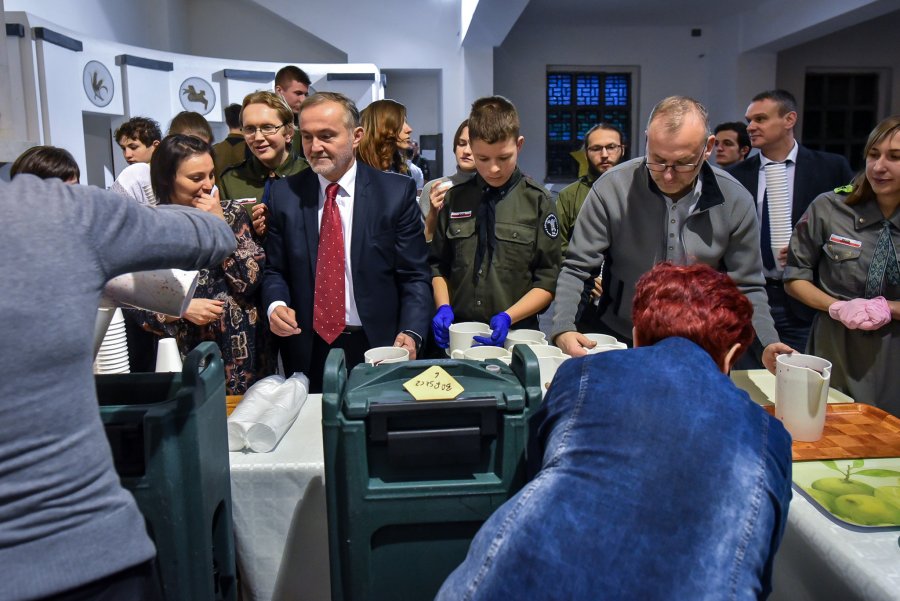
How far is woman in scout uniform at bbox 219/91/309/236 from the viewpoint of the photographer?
2600 mm

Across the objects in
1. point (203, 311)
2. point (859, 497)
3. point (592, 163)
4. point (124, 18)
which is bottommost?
point (859, 497)

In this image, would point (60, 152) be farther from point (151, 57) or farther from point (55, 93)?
point (151, 57)

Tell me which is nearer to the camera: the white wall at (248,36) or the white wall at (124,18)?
the white wall at (124,18)

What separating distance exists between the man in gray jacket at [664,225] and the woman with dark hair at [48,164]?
1.84 m

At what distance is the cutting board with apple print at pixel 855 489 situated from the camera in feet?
3.58

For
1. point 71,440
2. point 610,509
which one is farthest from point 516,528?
point 71,440

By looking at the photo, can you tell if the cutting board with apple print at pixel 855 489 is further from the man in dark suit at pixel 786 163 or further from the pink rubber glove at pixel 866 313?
the man in dark suit at pixel 786 163

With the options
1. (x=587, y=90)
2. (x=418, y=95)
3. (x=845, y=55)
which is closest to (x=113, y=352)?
(x=418, y=95)

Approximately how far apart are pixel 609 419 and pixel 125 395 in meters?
0.85

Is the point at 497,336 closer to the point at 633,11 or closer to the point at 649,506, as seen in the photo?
the point at 649,506

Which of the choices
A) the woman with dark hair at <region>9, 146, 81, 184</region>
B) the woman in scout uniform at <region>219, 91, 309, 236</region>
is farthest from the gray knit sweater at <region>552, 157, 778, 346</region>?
the woman with dark hair at <region>9, 146, 81, 184</region>

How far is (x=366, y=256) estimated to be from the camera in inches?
81.6

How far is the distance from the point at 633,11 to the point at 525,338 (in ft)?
27.4

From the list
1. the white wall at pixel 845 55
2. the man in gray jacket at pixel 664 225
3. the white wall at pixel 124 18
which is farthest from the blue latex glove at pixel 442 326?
the white wall at pixel 845 55
